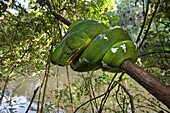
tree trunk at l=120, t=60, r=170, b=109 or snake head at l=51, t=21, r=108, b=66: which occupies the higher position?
snake head at l=51, t=21, r=108, b=66

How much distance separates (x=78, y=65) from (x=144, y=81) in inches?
14.1

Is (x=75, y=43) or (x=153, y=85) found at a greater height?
(x=75, y=43)

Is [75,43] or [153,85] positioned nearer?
[153,85]

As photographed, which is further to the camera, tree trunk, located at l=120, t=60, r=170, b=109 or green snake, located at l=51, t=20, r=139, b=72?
green snake, located at l=51, t=20, r=139, b=72

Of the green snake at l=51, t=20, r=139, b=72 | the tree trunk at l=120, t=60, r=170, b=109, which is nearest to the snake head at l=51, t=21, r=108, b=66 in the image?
the green snake at l=51, t=20, r=139, b=72

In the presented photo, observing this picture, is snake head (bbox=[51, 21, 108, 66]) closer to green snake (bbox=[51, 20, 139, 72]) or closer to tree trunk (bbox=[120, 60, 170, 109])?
green snake (bbox=[51, 20, 139, 72])

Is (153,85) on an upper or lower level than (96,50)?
lower

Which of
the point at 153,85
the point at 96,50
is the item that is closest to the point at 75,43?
the point at 96,50

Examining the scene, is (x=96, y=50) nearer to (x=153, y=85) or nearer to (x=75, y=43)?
(x=75, y=43)

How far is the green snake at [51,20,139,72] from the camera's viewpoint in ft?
2.06

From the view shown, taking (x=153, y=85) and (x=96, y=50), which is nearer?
(x=153, y=85)

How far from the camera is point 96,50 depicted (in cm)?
66

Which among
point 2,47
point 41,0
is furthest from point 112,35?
point 2,47

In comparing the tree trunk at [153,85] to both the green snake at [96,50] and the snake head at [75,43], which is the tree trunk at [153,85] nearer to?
the green snake at [96,50]
